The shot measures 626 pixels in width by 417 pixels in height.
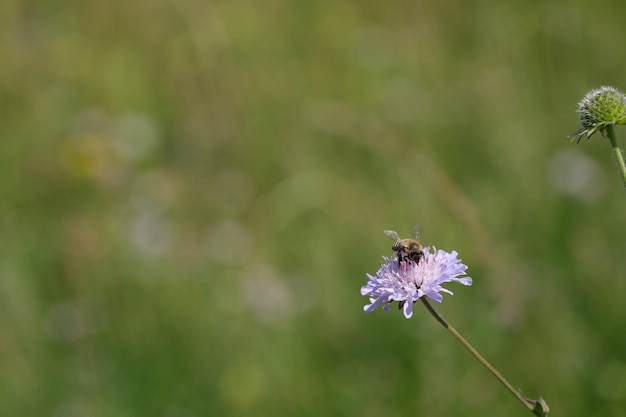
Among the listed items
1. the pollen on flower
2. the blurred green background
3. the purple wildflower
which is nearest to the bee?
the purple wildflower

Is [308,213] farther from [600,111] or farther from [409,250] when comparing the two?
[600,111]

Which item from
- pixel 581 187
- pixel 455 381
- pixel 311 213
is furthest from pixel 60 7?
pixel 455 381

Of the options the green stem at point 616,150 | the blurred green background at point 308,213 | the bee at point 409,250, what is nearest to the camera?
the green stem at point 616,150

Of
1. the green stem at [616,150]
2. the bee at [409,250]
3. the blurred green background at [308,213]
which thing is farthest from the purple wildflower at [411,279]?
the blurred green background at [308,213]

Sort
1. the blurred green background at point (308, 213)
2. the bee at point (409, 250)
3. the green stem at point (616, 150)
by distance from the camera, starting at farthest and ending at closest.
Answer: the blurred green background at point (308, 213)
the bee at point (409, 250)
the green stem at point (616, 150)

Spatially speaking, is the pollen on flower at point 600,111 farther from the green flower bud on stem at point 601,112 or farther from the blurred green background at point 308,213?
the blurred green background at point 308,213
